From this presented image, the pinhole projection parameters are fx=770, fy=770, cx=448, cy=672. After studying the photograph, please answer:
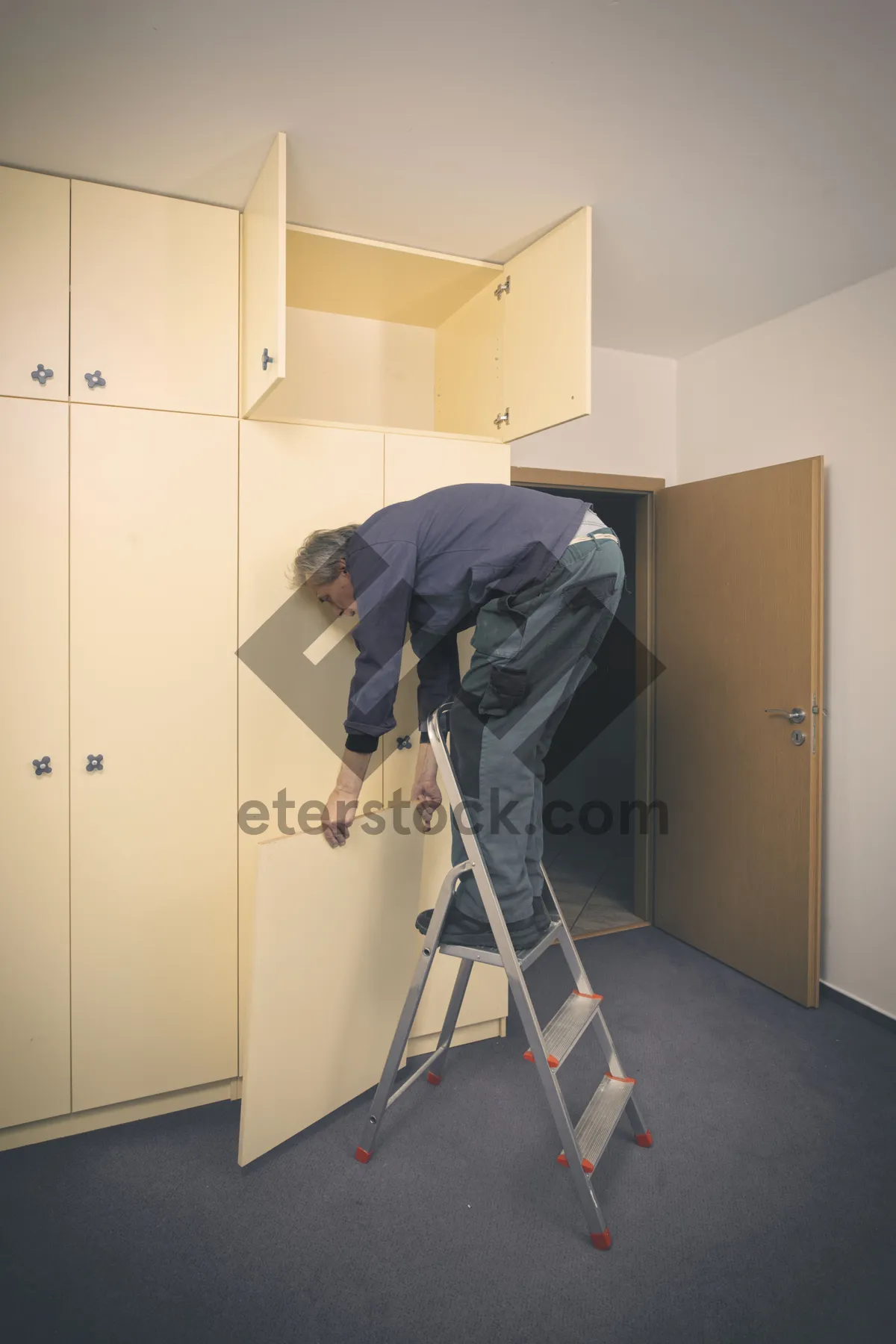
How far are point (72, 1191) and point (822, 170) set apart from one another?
10.9 feet

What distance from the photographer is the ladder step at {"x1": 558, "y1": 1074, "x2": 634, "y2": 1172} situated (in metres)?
1.81

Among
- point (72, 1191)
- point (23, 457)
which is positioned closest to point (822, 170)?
point (23, 457)

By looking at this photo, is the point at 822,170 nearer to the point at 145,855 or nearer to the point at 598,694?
the point at 145,855

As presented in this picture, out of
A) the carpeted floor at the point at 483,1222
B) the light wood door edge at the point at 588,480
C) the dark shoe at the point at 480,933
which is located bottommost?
the carpeted floor at the point at 483,1222

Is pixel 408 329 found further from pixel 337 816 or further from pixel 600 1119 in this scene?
pixel 600 1119

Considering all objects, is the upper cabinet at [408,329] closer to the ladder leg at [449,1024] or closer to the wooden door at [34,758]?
the wooden door at [34,758]

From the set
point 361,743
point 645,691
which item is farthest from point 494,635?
point 645,691

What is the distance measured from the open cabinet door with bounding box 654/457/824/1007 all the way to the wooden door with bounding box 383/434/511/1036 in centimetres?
118

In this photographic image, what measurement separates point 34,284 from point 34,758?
1.24 metres

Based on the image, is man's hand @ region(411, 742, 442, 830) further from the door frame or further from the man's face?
the door frame

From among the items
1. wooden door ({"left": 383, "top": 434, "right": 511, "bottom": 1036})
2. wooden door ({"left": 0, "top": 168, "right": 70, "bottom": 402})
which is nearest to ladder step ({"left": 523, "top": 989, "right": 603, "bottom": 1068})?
wooden door ({"left": 383, "top": 434, "right": 511, "bottom": 1036})

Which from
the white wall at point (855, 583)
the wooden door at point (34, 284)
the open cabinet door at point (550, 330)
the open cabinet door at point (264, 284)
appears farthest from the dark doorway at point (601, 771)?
the wooden door at point (34, 284)

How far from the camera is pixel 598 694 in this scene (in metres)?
6.08

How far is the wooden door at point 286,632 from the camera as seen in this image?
2.27m
